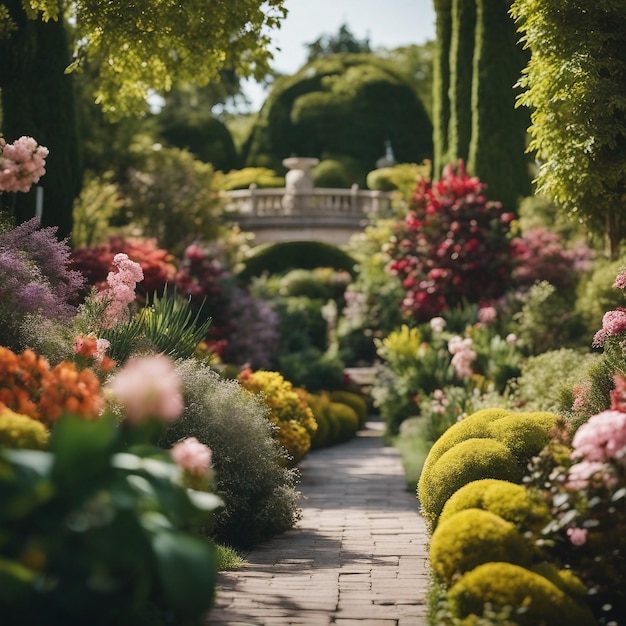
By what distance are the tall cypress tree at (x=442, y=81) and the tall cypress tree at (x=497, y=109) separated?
226cm

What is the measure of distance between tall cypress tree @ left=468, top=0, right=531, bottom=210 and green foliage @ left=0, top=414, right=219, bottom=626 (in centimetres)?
1714

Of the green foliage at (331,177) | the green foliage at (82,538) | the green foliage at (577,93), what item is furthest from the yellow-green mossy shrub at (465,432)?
the green foliage at (331,177)

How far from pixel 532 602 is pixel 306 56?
53021 millimetres

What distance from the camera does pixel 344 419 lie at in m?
18.3

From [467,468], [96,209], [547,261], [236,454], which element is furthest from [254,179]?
[467,468]

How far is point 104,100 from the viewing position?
1530 centimetres

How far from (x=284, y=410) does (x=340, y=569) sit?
4620 mm

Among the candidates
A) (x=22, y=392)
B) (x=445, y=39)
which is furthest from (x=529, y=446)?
(x=445, y=39)

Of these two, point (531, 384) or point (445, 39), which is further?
point (445, 39)

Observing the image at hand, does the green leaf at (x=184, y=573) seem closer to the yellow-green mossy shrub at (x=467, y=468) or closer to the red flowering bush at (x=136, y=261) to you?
the yellow-green mossy shrub at (x=467, y=468)

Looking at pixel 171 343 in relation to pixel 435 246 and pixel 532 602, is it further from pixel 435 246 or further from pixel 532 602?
pixel 435 246

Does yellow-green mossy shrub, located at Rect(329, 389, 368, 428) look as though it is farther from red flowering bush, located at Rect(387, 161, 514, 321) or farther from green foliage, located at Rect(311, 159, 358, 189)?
green foliage, located at Rect(311, 159, 358, 189)

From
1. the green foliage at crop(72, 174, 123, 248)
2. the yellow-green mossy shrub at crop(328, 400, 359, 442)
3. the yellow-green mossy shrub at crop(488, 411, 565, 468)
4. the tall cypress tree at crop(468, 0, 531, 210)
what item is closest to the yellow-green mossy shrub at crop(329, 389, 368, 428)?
the yellow-green mossy shrub at crop(328, 400, 359, 442)

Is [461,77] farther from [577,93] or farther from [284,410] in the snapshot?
[284,410]
